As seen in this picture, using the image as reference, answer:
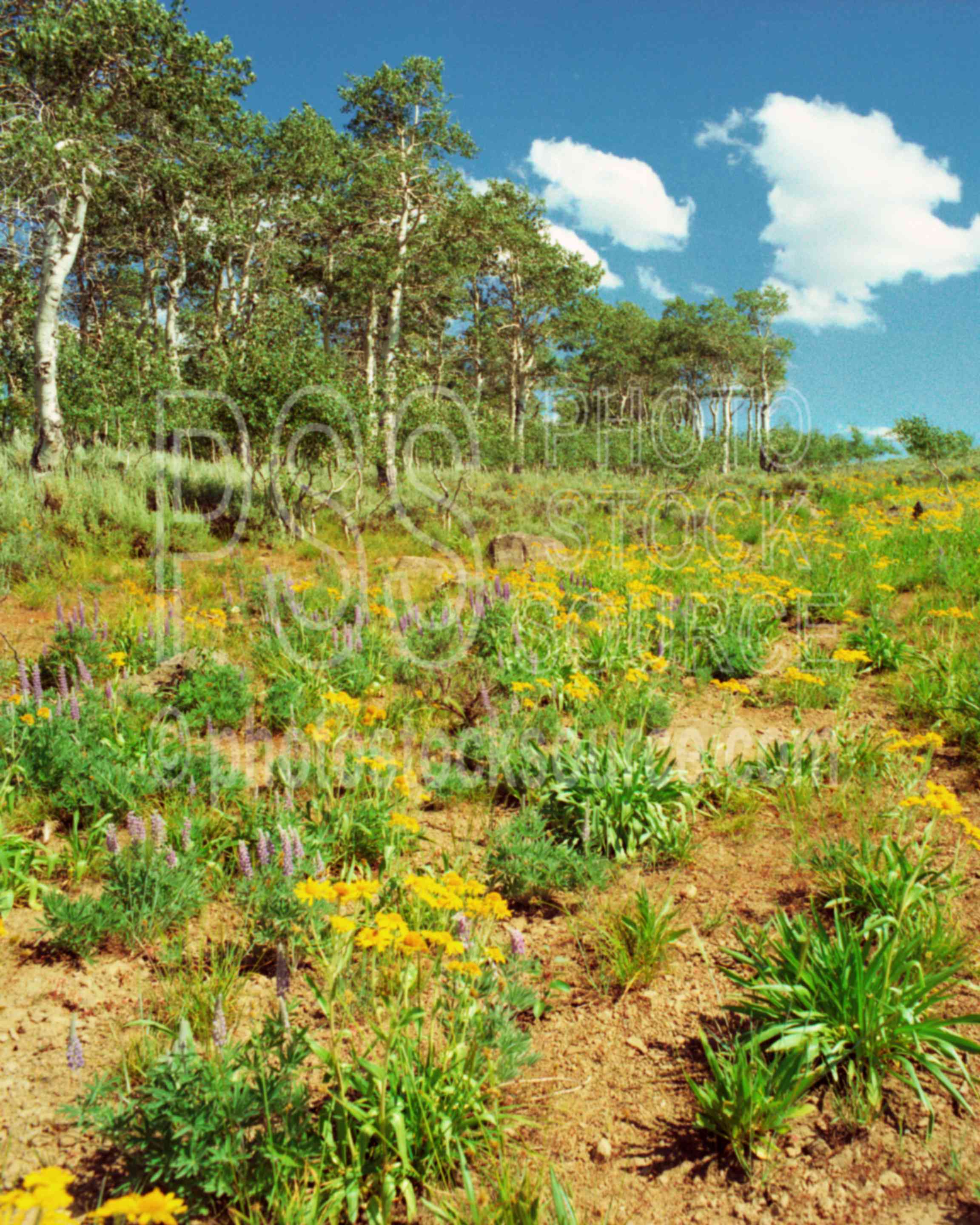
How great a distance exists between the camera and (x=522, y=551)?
10.4 metres

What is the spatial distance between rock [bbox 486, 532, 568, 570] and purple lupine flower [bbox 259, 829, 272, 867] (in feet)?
23.2

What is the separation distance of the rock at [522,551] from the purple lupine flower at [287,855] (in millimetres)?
7082

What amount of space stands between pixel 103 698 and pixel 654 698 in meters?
3.95

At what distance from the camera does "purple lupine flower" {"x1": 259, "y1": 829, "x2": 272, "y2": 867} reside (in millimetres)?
2902

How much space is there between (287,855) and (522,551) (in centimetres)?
784

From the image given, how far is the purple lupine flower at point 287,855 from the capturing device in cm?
287

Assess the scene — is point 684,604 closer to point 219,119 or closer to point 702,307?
point 219,119

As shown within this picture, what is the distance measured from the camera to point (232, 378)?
1091 centimetres

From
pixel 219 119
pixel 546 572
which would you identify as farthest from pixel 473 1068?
pixel 219 119

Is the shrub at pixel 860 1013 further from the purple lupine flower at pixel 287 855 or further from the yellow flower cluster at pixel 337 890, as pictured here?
the purple lupine flower at pixel 287 855

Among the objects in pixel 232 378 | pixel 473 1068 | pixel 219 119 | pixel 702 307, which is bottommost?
pixel 473 1068

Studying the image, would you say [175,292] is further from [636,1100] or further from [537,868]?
[636,1100]

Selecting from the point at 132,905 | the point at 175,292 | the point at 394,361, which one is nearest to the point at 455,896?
the point at 132,905

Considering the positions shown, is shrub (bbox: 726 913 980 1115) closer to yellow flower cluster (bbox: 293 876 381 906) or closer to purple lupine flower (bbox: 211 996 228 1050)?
yellow flower cluster (bbox: 293 876 381 906)
